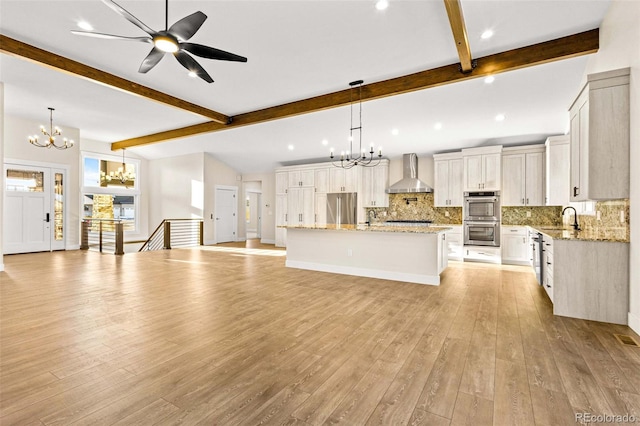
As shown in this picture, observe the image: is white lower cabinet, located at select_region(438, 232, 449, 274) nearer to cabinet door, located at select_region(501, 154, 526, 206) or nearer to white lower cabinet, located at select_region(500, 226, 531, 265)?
white lower cabinet, located at select_region(500, 226, 531, 265)

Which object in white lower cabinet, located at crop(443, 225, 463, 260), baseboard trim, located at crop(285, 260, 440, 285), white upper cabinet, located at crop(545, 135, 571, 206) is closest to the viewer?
baseboard trim, located at crop(285, 260, 440, 285)

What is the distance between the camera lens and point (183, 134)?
8352 millimetres

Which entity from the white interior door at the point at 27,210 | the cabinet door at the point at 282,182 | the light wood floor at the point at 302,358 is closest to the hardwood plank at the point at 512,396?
the light wood floor at the point at 302,358

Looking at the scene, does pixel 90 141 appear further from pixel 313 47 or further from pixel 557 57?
pixel 557 57

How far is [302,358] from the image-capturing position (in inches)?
93.9

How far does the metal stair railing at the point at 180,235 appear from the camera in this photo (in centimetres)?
985

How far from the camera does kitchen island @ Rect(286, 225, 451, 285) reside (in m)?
4.91

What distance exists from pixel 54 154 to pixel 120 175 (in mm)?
2259

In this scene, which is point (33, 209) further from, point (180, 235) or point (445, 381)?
point (445, 381)

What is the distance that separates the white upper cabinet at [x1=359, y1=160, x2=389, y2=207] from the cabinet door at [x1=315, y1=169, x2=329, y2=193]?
116cm

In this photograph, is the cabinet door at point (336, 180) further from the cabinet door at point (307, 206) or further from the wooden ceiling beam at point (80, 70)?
the wooden ceiling beam at point (80, 70)

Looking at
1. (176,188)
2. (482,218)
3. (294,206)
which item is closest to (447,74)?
(482,218)

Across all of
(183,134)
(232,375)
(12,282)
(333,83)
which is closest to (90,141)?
(183,134)

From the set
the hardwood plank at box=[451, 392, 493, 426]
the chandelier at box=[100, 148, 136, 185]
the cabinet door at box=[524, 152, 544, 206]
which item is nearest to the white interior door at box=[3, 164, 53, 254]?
the chandelier at box=[100, 148, 136, 185]
